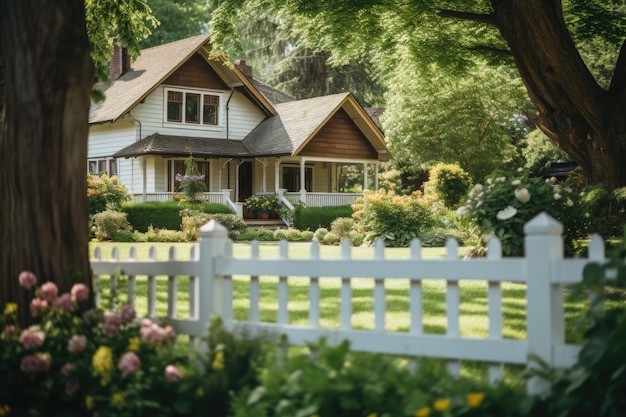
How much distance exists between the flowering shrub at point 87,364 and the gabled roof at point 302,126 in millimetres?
26204

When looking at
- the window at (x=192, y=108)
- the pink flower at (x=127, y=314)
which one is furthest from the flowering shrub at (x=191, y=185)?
the pink flower at (x=127, y=314)

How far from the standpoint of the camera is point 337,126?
110 feet

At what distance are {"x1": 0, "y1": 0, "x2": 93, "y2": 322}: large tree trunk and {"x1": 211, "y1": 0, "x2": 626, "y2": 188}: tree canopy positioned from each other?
9.61 m

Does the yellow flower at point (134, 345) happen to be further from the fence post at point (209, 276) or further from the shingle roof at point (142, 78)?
the shingle roof at point (142, 78)

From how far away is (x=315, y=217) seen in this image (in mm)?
29859

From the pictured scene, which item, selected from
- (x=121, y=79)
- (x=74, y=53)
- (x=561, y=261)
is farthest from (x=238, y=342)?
(x=121, y=79)

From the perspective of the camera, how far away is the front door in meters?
35.7

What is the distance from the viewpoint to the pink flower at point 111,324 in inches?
196

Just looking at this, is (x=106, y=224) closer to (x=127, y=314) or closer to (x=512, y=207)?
(x=512, y=207)

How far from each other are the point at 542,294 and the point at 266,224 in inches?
1065

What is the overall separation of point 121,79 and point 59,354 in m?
33.2

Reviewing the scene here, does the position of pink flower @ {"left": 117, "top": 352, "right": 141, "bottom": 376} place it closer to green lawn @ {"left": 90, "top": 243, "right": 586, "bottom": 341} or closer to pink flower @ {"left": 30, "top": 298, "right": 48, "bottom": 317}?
pink flower @ {"left": 30, "top": 298, "right": 48, "bottom": 317}

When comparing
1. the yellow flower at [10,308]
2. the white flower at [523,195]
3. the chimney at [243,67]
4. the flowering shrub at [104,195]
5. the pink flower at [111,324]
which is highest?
the chimney at [243,67]

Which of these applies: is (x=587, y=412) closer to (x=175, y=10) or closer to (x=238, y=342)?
(x=238, y=342)
